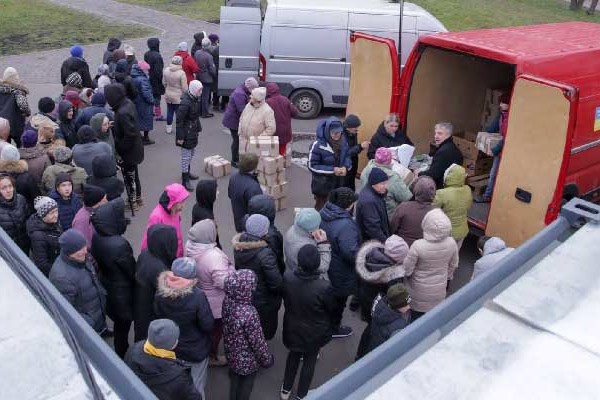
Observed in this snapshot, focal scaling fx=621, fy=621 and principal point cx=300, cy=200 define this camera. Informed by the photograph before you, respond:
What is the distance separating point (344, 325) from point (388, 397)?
167 inches

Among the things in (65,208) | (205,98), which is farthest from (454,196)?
(205,98)

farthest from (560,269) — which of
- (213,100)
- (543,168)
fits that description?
(213,100)

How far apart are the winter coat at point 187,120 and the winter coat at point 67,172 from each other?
2.19 metres

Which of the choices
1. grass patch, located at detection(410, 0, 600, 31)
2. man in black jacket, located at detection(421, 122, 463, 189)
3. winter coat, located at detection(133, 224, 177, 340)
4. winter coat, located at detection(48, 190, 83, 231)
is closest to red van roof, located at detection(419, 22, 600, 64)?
man in black jacket, located at detection(421, 122, 463, 189)

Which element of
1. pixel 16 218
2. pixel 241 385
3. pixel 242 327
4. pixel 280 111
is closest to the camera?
pixel 242 327

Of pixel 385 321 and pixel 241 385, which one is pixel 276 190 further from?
pixel 385 321

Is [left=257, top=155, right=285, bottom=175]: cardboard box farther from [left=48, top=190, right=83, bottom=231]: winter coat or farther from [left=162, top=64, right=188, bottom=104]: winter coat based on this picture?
[left=162, top=64, right=188, bottom=104]: winter coat

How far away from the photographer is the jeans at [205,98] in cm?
1191

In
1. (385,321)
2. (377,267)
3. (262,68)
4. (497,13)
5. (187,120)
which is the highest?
(497,13)

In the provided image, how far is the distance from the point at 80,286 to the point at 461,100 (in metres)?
6.10

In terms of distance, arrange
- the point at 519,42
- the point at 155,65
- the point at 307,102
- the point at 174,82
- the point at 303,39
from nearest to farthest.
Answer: the point at 519,42, the point at 174,82, the point at 303,39, the point at 155,65, the point at 307,102

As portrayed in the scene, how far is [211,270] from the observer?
16.2ft

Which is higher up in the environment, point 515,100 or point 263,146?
point 515,100

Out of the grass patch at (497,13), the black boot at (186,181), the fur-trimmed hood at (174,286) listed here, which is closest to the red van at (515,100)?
the black boot at (186,181)
